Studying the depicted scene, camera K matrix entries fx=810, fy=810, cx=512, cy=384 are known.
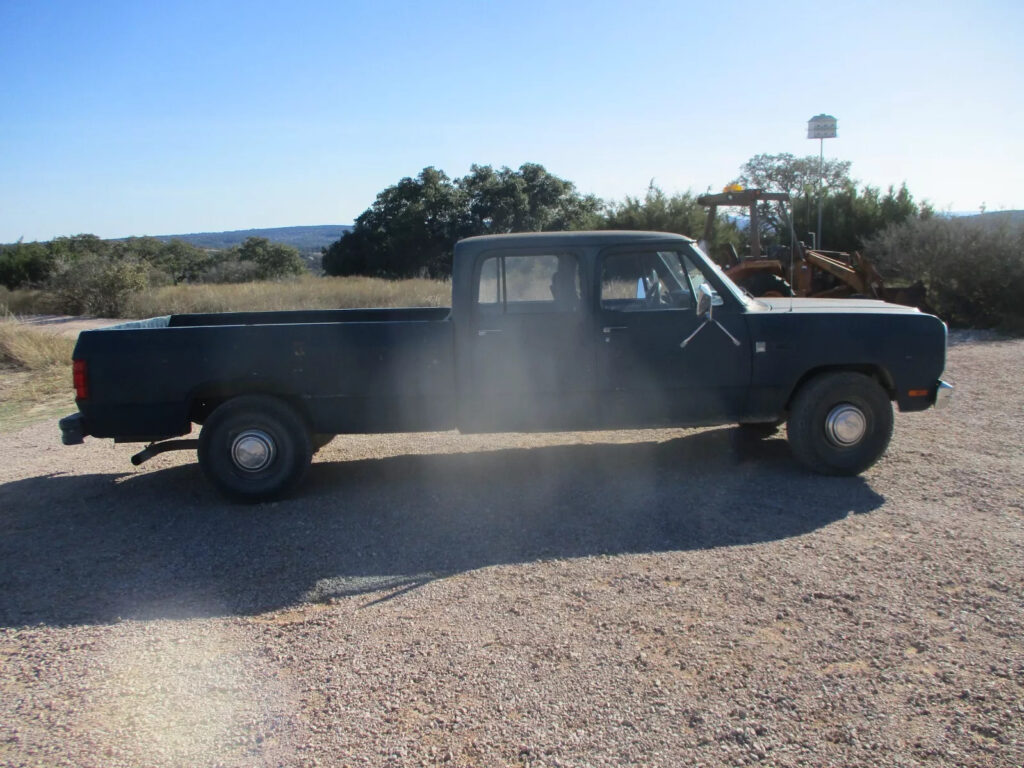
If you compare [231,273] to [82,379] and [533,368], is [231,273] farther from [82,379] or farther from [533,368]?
[533,368]

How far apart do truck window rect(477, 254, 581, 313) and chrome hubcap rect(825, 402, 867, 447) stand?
2079 mm

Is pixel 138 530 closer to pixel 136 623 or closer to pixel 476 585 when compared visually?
pixel 136 623

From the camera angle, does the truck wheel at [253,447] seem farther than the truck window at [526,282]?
No

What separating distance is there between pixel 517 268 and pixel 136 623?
3.53m

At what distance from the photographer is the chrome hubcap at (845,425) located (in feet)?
19.8

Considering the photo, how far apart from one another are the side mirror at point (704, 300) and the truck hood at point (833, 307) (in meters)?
0.64

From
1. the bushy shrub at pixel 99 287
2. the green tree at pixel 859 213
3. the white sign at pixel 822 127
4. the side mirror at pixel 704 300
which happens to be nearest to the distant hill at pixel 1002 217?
the white sign at pixel 822 127

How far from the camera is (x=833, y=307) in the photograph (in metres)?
6.44

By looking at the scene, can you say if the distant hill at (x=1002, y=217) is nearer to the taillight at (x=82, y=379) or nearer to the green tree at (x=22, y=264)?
the taillight at (x=82, y=379)

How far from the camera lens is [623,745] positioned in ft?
9.91

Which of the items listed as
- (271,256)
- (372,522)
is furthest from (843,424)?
(271,256)

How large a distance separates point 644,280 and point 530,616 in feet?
10.2

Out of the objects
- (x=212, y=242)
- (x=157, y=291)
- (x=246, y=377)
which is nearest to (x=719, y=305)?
(x=246, y=377)

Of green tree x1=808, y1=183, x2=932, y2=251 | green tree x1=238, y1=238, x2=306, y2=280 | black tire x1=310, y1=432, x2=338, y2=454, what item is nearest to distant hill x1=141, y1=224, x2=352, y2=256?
green tree x1=238, y1=238, x2=306, y2=280
